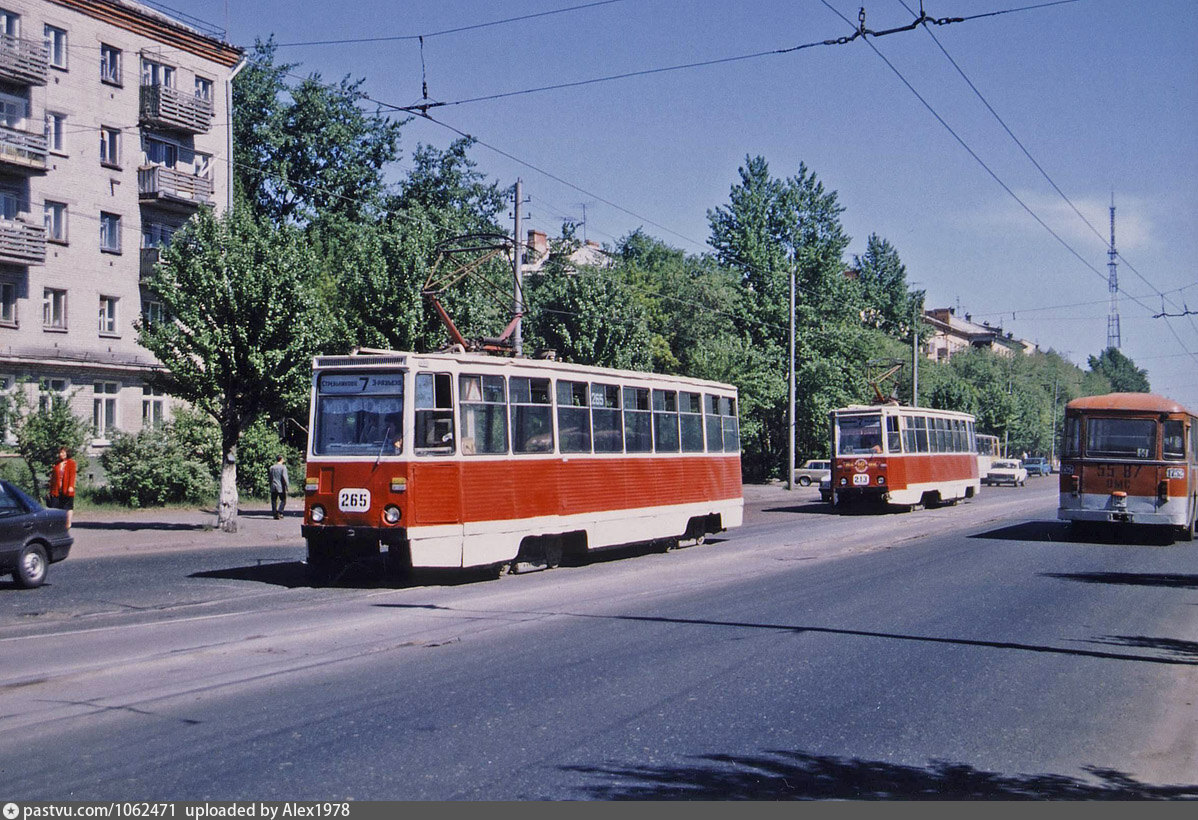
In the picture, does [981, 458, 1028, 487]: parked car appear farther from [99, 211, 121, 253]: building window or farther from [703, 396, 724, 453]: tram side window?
[99, 211, 121, 253]: building window

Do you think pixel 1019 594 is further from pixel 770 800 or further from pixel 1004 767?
pixel 770 800

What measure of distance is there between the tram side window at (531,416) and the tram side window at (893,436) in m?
18.3

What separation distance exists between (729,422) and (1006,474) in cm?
4754

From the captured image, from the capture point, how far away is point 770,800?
231 inches

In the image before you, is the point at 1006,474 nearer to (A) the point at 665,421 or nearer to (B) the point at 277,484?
(B) the point at 277,484

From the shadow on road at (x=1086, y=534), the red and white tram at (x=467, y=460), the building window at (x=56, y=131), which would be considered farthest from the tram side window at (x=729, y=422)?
the building window at (x=56, y=131)

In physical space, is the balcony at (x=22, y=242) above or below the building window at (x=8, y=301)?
above

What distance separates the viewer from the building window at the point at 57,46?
38.8 meters

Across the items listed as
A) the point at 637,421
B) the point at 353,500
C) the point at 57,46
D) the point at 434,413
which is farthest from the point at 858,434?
the point at 57,46

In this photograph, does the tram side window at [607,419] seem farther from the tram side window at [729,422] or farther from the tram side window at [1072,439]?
the tram side window at [1072,439]

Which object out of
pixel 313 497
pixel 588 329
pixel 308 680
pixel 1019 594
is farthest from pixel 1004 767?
pixel 588 329

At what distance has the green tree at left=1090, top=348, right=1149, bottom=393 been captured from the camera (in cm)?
18538

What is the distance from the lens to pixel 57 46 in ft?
129

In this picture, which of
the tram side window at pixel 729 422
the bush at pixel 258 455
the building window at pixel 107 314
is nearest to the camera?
the tram side window at pixel 729 422
